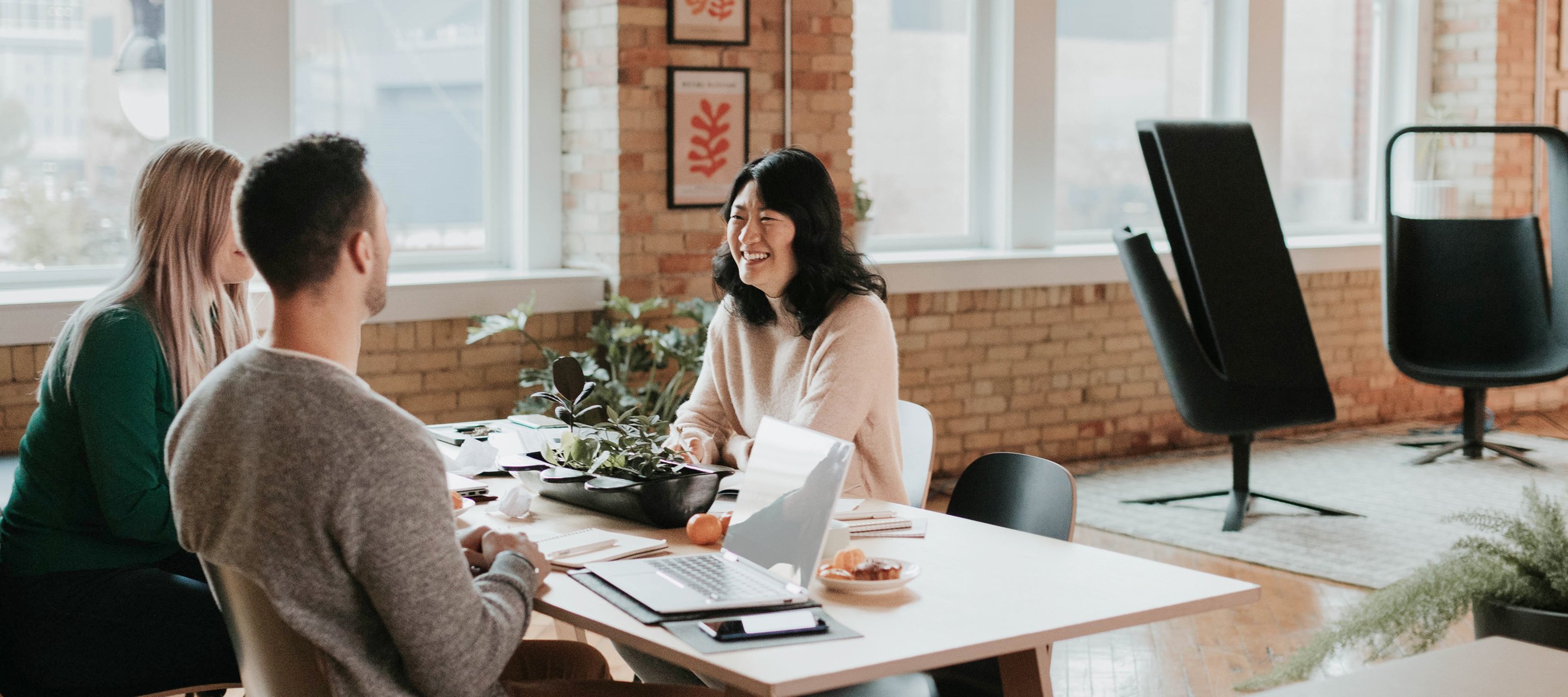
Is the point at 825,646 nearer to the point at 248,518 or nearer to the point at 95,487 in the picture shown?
the point at 248,518

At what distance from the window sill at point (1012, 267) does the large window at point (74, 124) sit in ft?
8.59

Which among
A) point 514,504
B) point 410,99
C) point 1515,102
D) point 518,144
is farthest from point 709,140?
point 1515,102

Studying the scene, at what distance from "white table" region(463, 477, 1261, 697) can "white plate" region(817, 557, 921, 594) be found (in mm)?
11

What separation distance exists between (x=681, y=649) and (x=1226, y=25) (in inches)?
245

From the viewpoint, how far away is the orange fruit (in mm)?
2223

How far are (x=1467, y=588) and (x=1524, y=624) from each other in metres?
0.10

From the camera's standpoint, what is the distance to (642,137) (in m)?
5.18

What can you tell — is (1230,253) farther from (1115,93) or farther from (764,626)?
(764,626)

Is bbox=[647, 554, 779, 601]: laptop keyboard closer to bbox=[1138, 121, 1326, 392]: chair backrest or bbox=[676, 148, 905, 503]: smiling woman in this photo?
bbox=[676, 148, 905, 503]: smiling woman

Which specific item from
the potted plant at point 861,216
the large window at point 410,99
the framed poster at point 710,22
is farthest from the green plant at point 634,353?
the framed poster at point 710,22

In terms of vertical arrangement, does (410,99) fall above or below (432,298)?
above

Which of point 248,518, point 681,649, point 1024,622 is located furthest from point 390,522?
point 1024,622

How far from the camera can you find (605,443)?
249cm

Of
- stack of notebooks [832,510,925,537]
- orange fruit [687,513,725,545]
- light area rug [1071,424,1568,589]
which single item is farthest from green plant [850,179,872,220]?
orange fruit [687,513,725,545]
